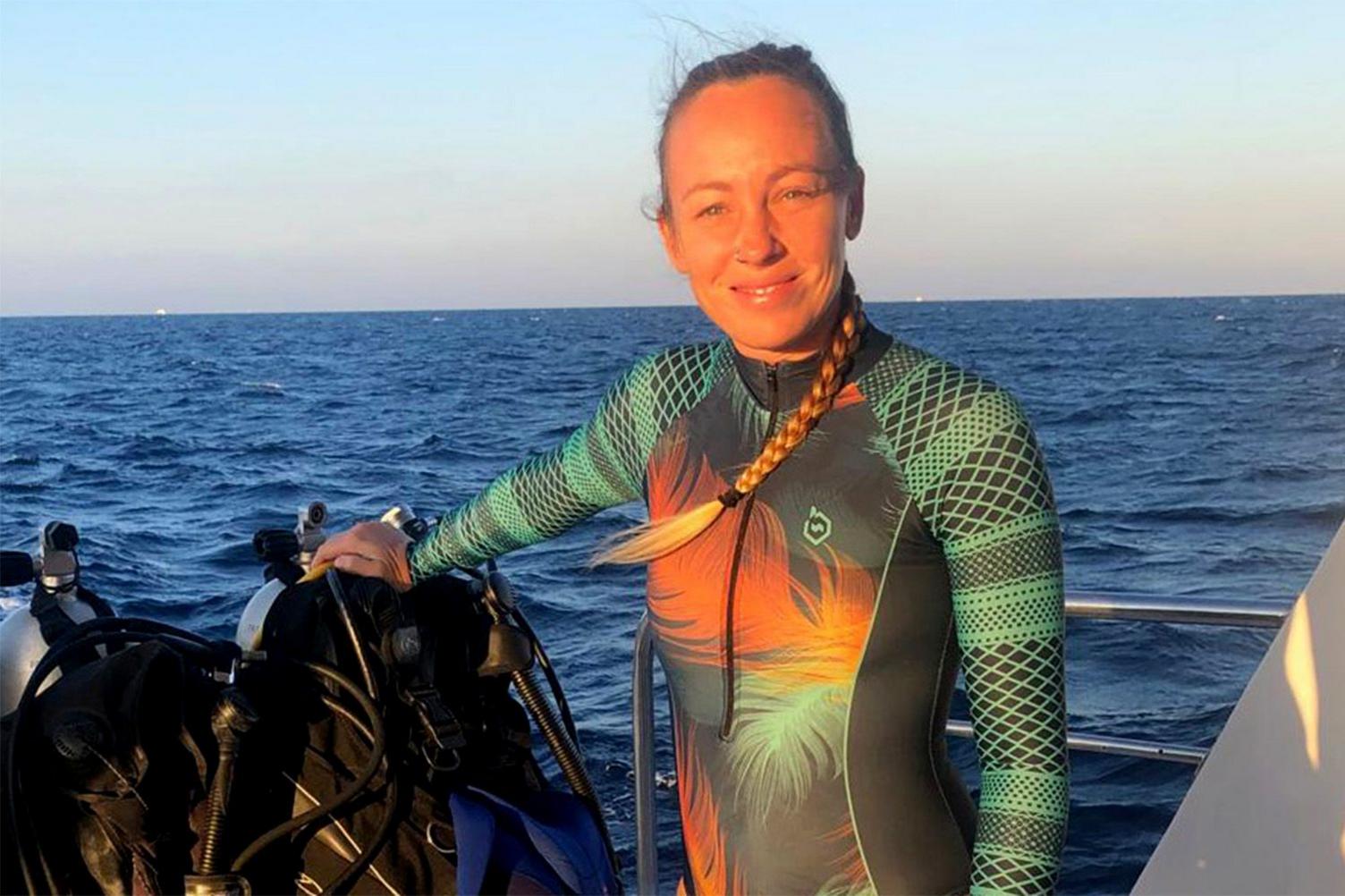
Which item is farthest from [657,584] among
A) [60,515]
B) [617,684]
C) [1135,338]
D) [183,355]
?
[1135,338]

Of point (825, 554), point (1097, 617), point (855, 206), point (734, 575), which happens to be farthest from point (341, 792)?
point (1097, 617)

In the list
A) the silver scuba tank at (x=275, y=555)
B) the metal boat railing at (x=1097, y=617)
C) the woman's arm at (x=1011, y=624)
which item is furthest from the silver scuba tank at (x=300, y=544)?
the woman's arm at (x=1011, y=624)

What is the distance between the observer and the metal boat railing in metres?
2.48

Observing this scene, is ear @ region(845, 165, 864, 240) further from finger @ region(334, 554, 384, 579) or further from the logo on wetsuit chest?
finger @ region(334, 554, 384, 579)

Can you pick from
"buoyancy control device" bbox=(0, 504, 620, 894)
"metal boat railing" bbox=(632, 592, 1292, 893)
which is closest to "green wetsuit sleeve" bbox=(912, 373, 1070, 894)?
"metal boat railing" bbox=(632, 592, 1292, 893)

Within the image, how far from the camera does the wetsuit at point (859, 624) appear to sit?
1.74 meters

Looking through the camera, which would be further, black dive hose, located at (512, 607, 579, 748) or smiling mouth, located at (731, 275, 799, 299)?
black dive hose, located at (512, 607, 579, 748)

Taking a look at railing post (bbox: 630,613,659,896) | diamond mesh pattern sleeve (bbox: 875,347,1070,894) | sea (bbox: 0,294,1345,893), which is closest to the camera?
diamond mesh pattern sleeve (bbox: 875,347,1070,894)

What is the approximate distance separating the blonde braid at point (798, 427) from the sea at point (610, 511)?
1.11 metres

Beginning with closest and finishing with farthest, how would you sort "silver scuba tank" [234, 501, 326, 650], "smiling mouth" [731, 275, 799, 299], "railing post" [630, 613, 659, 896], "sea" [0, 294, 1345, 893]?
1. "smiling mouth" [731, 275, 799, 299]
2. "silver scuba tank" [234, 501, 326, 650]
3. "railing post" [630, 613, 659, 896]
4. "sea" [0, 294, 1345, 893]

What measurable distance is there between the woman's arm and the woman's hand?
988 millimetres

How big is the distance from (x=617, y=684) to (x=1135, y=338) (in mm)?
61199

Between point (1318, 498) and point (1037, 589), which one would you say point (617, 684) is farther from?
point (1318, 498)

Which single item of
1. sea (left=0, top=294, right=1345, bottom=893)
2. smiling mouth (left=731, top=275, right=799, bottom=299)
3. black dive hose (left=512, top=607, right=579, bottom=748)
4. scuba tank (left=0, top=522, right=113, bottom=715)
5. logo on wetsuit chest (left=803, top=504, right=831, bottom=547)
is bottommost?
sea (left=0, top=294, right=1345, bottom=893)
